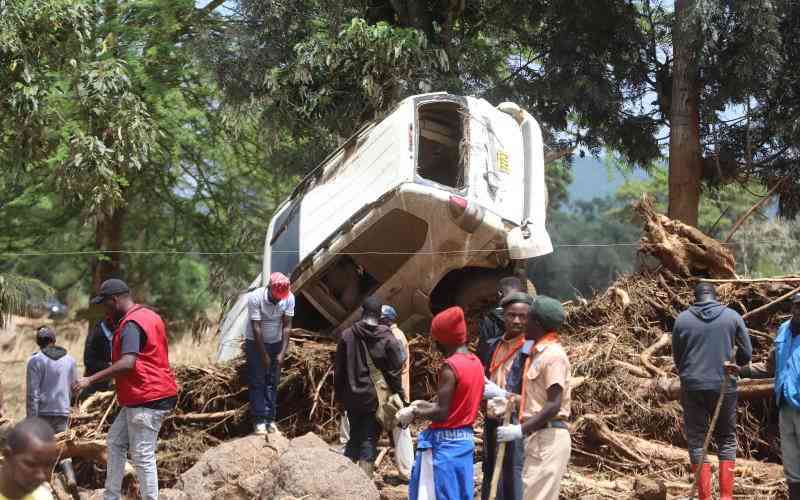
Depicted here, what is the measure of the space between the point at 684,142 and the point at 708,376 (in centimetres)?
818

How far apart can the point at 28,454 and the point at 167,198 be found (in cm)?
1605

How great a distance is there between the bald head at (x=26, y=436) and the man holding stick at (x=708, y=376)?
189 inches

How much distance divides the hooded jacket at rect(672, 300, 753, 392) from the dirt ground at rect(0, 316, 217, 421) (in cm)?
917

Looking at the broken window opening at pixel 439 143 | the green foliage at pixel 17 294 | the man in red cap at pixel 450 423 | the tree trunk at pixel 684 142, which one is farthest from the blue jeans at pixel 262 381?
the tree trunk at pixel 684 142

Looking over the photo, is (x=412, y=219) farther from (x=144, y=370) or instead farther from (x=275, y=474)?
(x=144, y=370)

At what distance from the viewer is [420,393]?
9.85m

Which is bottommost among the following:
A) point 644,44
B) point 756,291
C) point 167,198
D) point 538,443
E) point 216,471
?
point 216,471

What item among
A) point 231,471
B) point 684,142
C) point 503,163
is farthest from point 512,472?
point 684,142

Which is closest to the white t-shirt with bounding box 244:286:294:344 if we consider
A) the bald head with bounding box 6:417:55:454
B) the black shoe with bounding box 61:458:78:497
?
the black shoe with bounding box 61:458:78:497

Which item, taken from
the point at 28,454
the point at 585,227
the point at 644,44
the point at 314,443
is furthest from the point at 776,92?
the point at 585,227

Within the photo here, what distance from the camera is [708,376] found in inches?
285

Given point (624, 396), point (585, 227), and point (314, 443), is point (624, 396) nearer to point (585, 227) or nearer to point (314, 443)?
point (314, 443)

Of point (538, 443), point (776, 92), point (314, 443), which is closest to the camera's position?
point (538, 443)

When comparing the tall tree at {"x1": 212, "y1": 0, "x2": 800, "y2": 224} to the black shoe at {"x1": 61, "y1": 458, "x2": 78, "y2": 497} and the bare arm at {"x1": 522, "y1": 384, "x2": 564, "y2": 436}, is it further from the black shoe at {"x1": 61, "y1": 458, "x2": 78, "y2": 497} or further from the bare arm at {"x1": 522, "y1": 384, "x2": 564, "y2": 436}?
the bare arm at {"x1": 522, "y1": 384, "x2": 564, "y2": 436}
